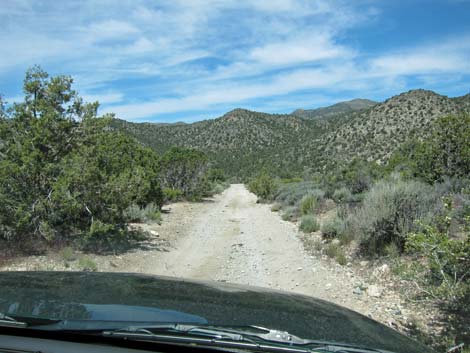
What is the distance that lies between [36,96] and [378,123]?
52.8 meters

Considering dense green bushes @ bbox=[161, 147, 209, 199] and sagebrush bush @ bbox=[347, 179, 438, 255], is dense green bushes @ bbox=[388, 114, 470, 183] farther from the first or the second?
dense green bushes @ bbox=[161, 147, 209, 199]

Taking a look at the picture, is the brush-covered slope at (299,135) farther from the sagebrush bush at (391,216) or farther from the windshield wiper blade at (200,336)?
the windshield wiper blade at (200,336)

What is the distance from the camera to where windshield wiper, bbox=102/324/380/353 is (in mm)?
2150

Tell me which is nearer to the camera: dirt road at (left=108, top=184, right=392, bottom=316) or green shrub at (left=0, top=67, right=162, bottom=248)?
dirt road at (left=108, top=184, right=392, bottom=316)

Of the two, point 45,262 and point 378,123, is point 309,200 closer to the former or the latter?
point 45,262

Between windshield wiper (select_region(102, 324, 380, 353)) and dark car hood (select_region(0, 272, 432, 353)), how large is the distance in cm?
10

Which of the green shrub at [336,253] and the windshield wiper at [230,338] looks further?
the green shrub at [336,253]

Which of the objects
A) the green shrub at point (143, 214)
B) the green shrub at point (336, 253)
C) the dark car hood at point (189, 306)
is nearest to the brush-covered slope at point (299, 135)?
the green shrub at point (143, 214)

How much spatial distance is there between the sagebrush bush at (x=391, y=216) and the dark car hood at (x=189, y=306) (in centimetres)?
692

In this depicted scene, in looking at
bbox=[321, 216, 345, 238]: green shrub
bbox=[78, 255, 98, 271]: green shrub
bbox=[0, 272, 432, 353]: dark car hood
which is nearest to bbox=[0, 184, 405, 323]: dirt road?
bbox=[78, 255, 98, 271]: green shrub

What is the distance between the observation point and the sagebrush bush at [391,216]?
9.72 meters

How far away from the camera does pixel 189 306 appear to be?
9.13 feet

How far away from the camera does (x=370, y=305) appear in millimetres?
7129

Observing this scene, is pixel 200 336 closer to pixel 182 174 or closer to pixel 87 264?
pixel 87 264
